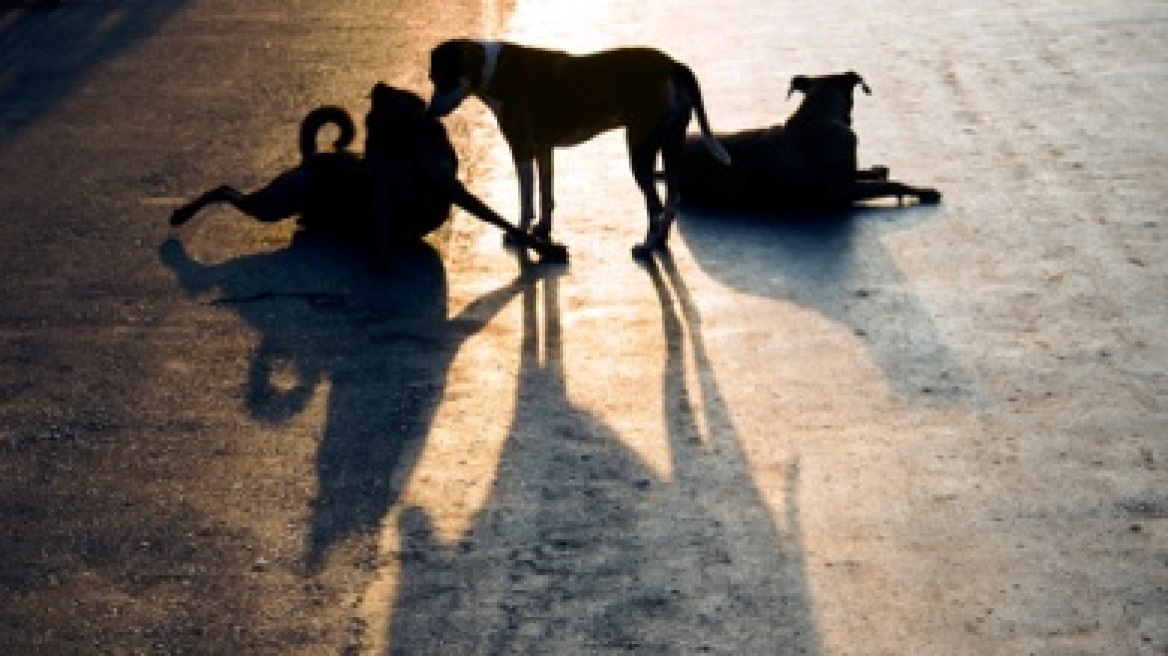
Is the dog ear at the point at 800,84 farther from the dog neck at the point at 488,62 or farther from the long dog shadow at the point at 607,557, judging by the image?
the long dog shadow at the point at 607,557

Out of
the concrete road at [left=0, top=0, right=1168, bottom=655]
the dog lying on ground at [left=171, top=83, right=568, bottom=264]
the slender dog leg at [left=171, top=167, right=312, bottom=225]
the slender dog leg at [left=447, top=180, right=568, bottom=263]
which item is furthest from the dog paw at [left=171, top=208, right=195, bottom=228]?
the slender dog leg at [left=447, top=180, right=568, bottom=263]

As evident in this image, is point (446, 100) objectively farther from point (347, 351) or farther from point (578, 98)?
point (347, 351)

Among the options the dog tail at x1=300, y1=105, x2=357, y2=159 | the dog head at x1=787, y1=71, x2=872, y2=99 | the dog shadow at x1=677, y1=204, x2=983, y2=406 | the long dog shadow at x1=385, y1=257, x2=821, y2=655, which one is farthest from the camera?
the dog head at x1=787, y1=71, x2=872, y2=99

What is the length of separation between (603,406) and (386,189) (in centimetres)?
275

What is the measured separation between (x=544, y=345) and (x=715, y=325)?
822 millimetres

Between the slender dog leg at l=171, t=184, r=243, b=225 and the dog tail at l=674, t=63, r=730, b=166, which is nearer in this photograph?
the dog tail at l=674, t=63, r=730, b=166

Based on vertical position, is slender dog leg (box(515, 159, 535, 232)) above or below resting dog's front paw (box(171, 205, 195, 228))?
above

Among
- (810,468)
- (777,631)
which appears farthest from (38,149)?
(777,631)

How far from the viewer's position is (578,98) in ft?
38.7

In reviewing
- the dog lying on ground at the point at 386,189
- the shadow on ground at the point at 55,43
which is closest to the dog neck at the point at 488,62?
the dog lying on ground at the point at 386,189

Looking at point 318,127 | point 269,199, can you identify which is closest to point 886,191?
point 318,127

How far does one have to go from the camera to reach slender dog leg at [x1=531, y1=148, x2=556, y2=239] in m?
12.0

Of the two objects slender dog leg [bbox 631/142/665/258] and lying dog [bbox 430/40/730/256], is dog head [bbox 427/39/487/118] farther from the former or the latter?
slender dog leg [bbox 631/142/665/258]

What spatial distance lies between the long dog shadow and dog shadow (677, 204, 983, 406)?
97 cm
